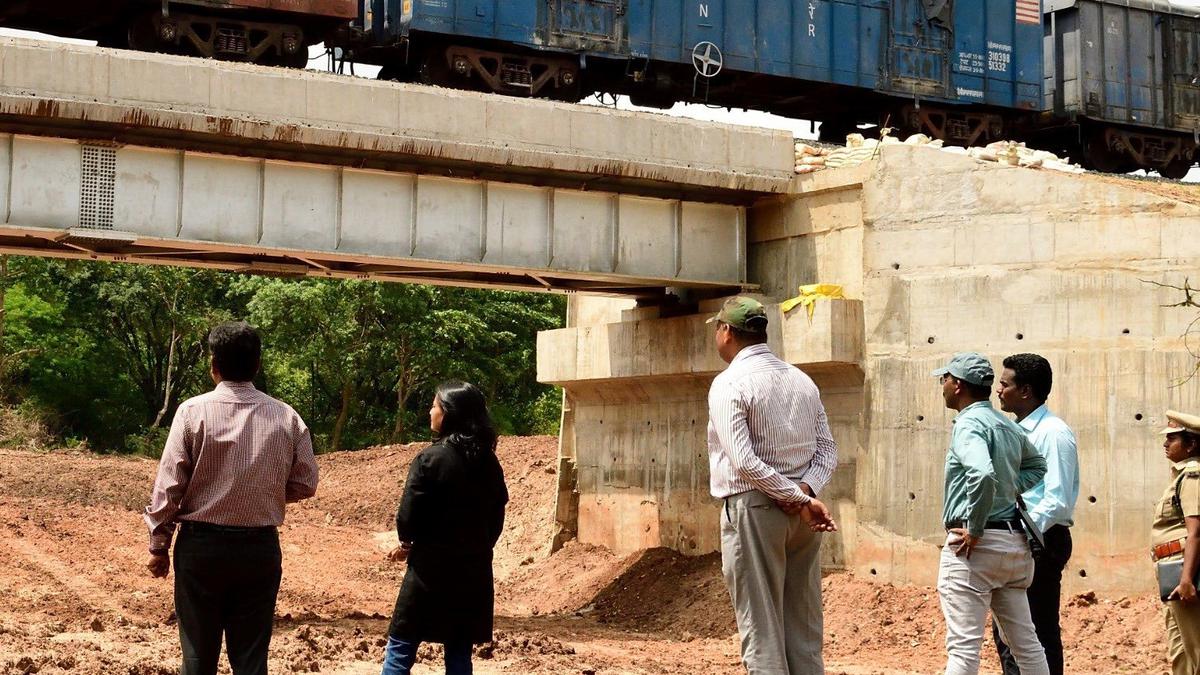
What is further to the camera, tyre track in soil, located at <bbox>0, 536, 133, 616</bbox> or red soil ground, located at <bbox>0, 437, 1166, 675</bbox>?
tyre track in soil, located at <bbox>0, 536, 133, 616</bbox>

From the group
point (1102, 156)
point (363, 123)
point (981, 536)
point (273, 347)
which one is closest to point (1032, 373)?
point (981, 536)

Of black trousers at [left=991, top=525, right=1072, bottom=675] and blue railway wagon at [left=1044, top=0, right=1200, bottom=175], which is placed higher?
blue railway wagon at [left=1044, top=0, right=1200, bottom=175]

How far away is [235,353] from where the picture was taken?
20.9 feet

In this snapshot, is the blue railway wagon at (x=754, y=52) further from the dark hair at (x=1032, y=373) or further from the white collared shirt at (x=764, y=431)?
the white collared shirt at (x=764, y=431)

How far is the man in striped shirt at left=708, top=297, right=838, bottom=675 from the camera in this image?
21.0 ft

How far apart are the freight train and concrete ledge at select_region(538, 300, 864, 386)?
3.87m

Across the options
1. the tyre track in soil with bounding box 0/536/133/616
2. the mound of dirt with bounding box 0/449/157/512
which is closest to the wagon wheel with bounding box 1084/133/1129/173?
the mound of dirt with bounding box 0/449/157/512

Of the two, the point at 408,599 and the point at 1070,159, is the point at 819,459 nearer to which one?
the point at 408,599

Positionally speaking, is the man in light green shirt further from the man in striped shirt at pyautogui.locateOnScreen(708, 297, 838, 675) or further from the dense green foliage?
the dense green foliage

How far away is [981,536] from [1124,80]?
2292cm

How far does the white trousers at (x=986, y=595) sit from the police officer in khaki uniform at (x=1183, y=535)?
65cm

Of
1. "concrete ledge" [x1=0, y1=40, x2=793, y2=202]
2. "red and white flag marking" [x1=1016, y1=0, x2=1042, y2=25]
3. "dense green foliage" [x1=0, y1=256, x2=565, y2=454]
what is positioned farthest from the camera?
"dense green foliage" [x1=0, y1=256, x2=565, y2=454]

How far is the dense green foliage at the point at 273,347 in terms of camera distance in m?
39.5

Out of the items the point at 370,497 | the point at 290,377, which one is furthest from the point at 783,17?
the point at 290,377
